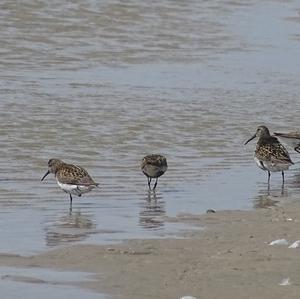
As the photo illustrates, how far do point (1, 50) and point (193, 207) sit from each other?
534 inches

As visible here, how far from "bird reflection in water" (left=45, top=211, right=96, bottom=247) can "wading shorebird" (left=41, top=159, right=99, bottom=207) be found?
0.53 m

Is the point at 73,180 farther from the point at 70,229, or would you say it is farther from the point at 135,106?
the point at 135,106

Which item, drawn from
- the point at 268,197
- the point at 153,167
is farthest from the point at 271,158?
the point at 153,167

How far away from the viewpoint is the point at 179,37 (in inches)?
1147

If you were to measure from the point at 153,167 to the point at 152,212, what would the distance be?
1527 mm

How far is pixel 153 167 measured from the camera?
13.8 m

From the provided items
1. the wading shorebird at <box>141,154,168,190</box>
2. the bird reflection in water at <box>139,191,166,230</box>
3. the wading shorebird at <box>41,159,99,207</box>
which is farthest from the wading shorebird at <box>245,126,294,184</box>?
the wading shorebird at <box>41,159,99,207</box>

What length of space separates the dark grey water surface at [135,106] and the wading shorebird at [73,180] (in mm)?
189

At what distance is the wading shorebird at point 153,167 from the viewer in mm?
13844

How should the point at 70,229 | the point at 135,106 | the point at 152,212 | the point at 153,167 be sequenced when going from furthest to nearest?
the point at 135,106, the point at 153,167, the point at 152,212, the point at 70,229

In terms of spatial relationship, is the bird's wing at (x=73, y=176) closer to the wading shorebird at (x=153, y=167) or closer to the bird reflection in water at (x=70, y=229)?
the bird reflection in water at (x=70, y=229)

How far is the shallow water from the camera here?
12641mm

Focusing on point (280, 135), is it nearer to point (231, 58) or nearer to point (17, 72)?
point (17, 72)

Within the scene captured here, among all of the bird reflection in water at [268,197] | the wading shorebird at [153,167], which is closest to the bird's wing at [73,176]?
the wading shorebird at [153,167]
